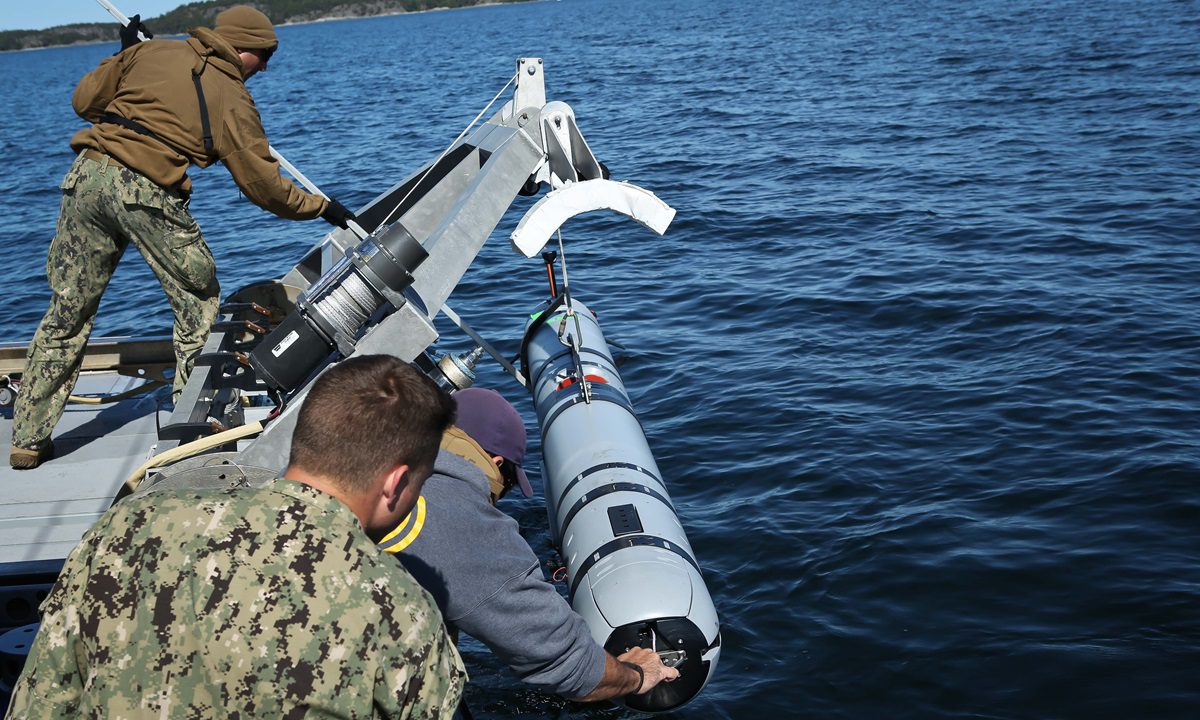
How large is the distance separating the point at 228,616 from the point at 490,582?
1299mm

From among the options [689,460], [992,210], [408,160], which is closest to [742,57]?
[408,160]

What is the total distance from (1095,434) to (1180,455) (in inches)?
22.8

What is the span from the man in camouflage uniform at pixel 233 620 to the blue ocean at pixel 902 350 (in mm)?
3213

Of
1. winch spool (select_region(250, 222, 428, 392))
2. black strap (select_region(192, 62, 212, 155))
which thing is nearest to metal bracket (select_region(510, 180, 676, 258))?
winch spool (select_region(250, 222, 428, 392))

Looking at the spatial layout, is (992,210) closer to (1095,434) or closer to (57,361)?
(1095,434)

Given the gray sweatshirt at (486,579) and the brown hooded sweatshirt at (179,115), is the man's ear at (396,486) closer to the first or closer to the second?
the gray sweatshirt at (486,579)

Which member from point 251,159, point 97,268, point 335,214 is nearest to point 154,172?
point 251,159

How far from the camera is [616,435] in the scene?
19.1 ft

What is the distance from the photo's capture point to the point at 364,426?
81.2 inches

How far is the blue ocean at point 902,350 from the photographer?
5.26 metres

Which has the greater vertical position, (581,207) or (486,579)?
(581,207)

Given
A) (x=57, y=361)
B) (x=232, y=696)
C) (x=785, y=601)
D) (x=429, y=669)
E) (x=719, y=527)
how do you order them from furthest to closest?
(x=719, y=527), (x=785, y=601), (x=57, y=361), (x=429, y=669), (x=232, y=696)

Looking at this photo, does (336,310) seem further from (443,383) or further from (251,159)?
(251,159)

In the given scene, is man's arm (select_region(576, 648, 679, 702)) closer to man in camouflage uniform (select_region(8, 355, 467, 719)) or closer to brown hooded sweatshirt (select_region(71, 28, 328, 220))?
man in camouflage uniform (select_region(8, 355, 467, 719))
